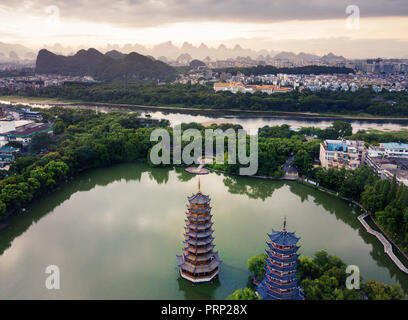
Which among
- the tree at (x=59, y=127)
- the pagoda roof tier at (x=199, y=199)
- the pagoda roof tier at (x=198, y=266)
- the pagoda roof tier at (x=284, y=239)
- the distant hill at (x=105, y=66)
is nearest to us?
the pagoda roof tier at (x=284, y=239)

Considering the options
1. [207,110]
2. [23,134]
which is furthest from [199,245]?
[207,110]

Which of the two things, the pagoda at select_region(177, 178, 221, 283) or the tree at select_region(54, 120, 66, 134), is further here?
the tree at select_region(54, 120, 66, 134)

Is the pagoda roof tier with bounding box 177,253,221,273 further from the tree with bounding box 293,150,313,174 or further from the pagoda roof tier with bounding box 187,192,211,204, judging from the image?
the tree with bounding box 293,150,313,174

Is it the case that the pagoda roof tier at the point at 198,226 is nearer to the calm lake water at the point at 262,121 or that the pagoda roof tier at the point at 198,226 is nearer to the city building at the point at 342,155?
the city building at the point at 342,155

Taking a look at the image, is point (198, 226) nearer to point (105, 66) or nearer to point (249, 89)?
point (249, 89)

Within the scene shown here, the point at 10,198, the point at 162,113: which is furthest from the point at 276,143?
the point at 162,113

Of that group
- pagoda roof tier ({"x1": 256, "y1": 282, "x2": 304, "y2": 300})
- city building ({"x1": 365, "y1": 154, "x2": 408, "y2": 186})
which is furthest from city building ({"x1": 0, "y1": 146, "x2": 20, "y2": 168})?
city building ({"x1": 365, "y1": 154, "x2": 408, "y2": 186})

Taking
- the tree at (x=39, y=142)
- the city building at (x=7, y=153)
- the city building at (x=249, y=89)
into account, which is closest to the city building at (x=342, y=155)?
the tree at (x=39, y=142)
